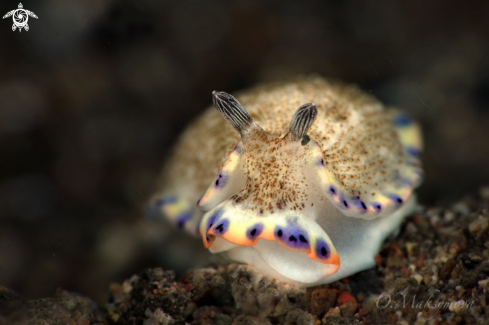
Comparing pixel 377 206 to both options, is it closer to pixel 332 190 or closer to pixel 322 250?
pixel 332 190

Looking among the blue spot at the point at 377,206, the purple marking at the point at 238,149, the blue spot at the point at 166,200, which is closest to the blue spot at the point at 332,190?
the blue spot at the point at 377,206

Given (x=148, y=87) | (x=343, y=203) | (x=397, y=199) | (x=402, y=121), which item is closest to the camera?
(x=343, y=203)

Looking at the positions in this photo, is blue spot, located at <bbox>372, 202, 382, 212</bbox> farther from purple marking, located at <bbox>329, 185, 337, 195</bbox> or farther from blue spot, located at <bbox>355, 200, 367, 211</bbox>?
purple marking, located at <bbox>329, 185, 337, 195</bbox>

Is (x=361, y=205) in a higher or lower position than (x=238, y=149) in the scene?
lower

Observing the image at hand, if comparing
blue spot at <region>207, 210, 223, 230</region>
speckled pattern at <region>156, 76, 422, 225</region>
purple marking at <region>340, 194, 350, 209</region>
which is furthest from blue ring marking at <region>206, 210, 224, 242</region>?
purple marking at <region>340, 194, 350, 209</region>

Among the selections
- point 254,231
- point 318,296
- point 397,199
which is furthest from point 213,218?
point 397,199

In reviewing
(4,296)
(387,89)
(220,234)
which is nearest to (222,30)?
(387,89)

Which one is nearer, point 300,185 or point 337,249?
point 300,185
